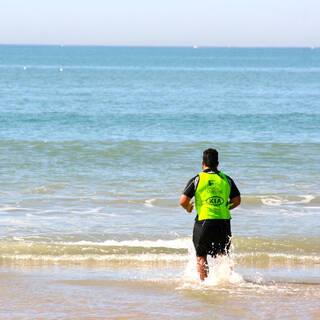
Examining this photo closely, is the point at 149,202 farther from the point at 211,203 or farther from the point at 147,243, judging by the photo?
the point at 211,203

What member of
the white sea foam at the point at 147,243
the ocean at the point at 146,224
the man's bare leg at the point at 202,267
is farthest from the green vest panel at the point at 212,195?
the white sea foam at the point at 147,243

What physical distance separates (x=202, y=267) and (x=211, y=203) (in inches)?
32.3

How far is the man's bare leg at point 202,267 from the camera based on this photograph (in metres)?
7.51

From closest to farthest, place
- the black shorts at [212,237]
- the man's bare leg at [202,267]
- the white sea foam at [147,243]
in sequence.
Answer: the black shorts at [212,237]
the man's bare leg at [202,267]
the white sea foam at [147,243]

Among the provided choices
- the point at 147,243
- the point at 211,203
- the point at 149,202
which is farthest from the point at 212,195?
the point at 149,202

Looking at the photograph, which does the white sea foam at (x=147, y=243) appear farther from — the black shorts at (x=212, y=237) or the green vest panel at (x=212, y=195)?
the green vest panel at (x=212, y=195)

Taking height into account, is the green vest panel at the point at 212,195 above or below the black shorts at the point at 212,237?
above

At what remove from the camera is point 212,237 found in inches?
288

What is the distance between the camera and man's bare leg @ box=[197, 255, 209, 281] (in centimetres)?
751

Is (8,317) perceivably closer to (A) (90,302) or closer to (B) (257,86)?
(A) (90,302)

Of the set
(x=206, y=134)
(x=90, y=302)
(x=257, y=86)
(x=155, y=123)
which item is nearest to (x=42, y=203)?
(x=90, y=302)

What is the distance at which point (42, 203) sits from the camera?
45.0 feet

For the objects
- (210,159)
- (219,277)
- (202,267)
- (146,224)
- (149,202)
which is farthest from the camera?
(149,202)

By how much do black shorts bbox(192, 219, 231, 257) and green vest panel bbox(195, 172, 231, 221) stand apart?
3.0 inches
